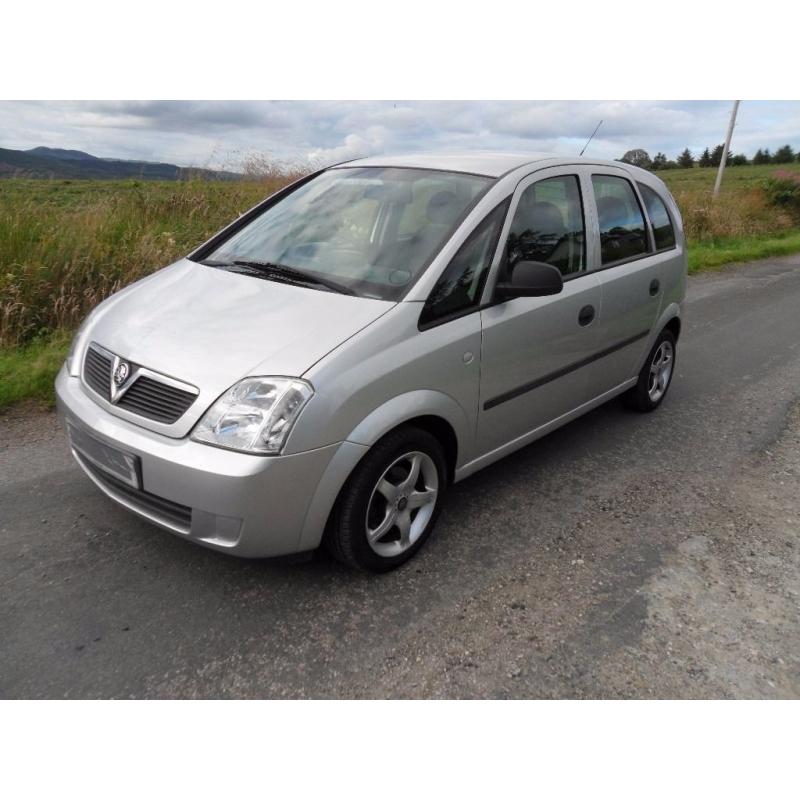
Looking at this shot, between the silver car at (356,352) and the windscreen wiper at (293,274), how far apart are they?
0.01 metres

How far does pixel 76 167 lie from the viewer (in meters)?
6.52

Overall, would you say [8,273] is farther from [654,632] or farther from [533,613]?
[654,632]

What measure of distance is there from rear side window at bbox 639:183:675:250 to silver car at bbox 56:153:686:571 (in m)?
0.49

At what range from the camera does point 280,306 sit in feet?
9.49

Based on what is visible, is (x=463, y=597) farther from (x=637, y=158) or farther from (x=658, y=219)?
(x=637, y=158)

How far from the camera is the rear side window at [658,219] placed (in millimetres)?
4613

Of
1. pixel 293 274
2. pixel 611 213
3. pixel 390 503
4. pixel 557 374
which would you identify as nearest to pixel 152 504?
pixel 390 503

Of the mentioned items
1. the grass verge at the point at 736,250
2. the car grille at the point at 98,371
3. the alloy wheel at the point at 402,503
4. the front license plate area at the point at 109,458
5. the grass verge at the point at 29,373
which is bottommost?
the grass verge at the point at 29,373

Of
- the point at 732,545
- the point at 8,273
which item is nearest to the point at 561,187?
the point at 732,545

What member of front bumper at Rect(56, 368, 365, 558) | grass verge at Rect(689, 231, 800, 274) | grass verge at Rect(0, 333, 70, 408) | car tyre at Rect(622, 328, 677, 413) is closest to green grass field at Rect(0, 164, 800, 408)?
grass verge at Rect(0, 333, 70, 408)

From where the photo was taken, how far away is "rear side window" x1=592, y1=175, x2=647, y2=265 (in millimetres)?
4020

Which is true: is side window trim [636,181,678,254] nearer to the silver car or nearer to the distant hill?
the silver car

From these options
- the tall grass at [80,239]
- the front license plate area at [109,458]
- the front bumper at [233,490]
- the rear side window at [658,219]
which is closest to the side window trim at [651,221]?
the rear side window at [658,219]

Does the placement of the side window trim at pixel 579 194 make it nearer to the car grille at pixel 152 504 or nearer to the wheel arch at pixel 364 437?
the wheel arch at pixel 364 437
